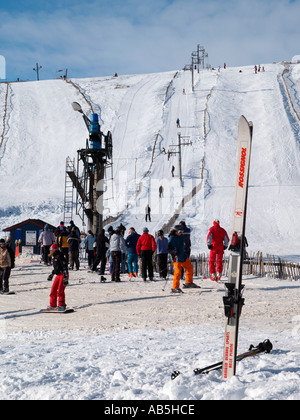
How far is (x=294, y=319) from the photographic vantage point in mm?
7898

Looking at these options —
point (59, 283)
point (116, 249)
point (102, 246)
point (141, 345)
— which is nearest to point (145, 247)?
point (116, 249)

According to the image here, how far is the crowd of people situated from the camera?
31.1 ft

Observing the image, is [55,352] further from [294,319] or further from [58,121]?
[58,121]

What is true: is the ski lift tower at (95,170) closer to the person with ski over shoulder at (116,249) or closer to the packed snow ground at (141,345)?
the person with ski over shoulder at (116,249)

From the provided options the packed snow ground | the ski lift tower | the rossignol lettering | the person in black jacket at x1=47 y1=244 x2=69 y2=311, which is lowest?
the packed snow ground

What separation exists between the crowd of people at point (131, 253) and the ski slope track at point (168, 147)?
643 cm

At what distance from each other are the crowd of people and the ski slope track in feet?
21.1

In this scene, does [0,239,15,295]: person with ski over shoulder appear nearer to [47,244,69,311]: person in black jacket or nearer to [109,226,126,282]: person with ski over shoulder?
[47,244,69,311]: person in black jacket

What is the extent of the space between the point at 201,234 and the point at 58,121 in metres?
37.0

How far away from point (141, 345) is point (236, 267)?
2294 mm

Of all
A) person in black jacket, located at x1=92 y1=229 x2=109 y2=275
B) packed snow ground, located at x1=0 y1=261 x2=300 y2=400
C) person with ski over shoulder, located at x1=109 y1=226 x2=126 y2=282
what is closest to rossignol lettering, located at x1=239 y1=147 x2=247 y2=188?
packed snow ground, located at x1=0 y1=261 x2=300 y2=400

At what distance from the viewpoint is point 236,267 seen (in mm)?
4293
